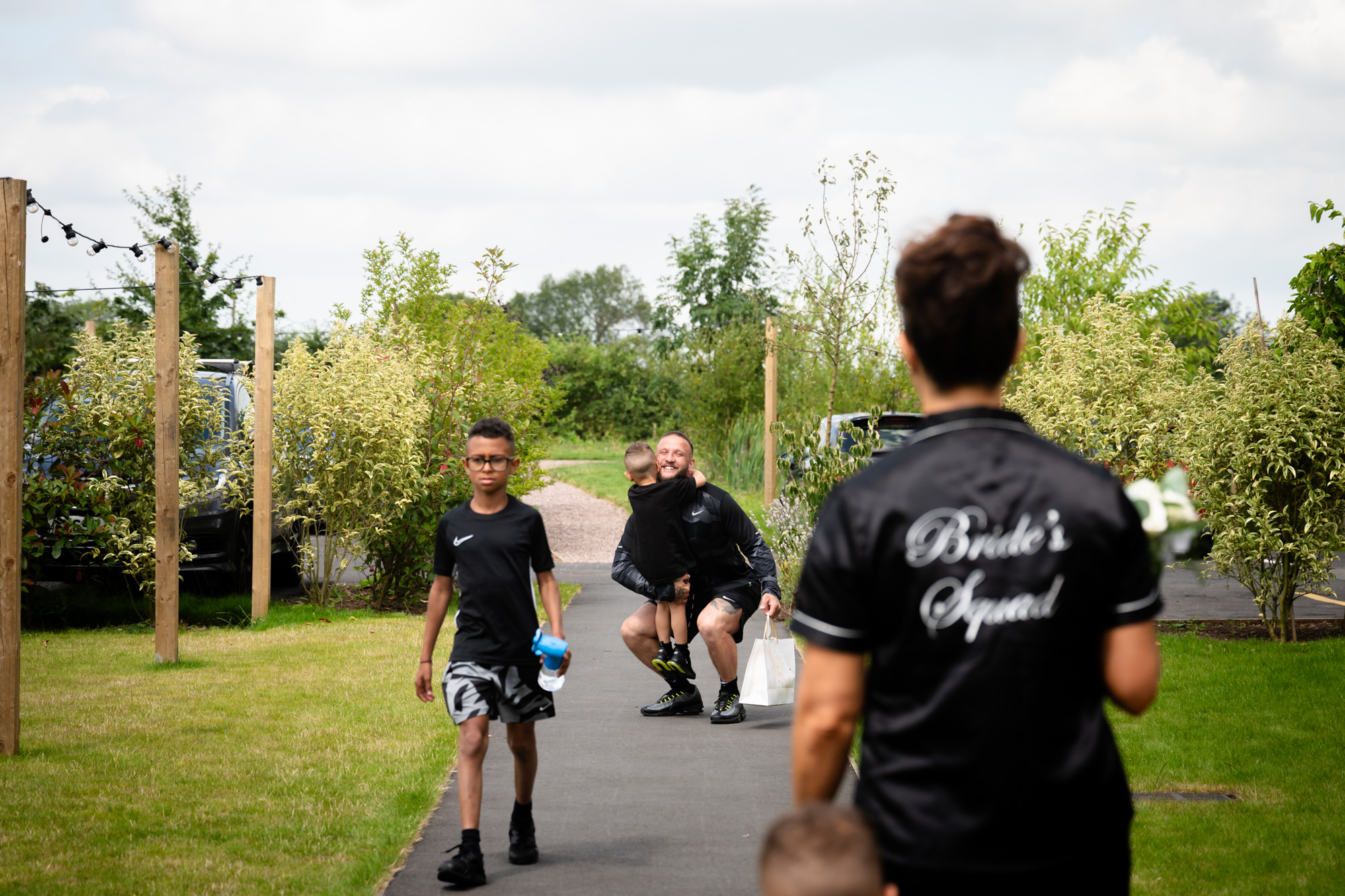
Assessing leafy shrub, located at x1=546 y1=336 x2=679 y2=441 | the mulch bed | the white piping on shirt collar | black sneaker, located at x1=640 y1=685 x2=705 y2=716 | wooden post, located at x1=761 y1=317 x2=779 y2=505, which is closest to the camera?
the white piping on shirt collar

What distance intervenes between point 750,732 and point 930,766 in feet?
19.8

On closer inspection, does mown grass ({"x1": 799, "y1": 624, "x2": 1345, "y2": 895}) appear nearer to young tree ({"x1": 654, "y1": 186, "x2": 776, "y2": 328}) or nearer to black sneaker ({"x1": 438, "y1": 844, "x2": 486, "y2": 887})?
black sneaker ({"x1": 438, "y1": 844, "x2": 486, "y2": 887})

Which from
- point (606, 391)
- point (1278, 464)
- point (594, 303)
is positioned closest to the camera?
point (1278, 464)

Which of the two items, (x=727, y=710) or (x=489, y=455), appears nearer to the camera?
(x=489, y=455)

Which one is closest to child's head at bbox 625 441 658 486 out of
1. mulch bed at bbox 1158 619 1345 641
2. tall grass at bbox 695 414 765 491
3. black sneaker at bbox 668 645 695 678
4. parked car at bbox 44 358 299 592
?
black sneaker at bbox 668 645 695 678

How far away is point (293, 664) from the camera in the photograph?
1011 centimetres

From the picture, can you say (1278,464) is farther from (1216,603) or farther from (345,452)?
(345,452)

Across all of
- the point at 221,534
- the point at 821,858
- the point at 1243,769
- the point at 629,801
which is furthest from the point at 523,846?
the point at 221,534

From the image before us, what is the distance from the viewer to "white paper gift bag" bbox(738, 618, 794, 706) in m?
7.88

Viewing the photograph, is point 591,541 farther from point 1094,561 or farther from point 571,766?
point 1094,561

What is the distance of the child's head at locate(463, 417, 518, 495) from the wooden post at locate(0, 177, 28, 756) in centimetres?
361

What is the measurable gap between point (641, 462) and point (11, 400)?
3.72 meters

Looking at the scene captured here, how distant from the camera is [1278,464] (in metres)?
10.8

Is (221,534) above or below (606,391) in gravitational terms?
below
